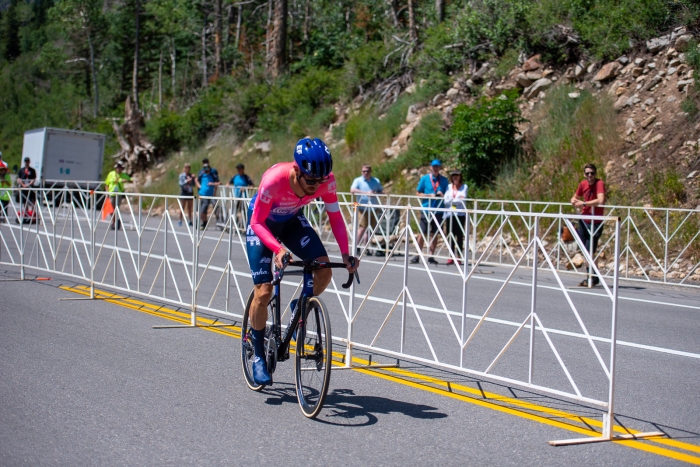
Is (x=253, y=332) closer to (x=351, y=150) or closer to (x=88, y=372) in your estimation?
(x=88, y=372)

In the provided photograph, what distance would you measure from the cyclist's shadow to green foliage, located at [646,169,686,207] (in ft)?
39.1

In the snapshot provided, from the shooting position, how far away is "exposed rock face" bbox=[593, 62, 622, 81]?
68.4 feet

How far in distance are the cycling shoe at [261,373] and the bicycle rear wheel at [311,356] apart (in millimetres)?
391

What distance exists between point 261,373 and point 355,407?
0.76 meters

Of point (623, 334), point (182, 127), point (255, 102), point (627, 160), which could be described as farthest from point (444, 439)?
point (182, 127)

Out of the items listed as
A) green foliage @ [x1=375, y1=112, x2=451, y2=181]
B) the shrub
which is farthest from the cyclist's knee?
the shrub

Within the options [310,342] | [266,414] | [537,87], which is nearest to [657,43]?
[537,87]

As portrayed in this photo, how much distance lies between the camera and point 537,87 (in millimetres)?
22844

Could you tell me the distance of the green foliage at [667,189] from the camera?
1594cm

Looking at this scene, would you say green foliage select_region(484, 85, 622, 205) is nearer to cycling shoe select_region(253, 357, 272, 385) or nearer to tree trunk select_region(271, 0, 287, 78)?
cycling shoe select_region(253, 357, 272, 385)

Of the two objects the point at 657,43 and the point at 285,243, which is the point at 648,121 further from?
the point at 285,243

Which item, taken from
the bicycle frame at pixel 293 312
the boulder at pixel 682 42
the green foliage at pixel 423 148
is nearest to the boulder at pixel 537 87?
the green foliage at pixel 423 148

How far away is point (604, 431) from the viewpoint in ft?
16.7

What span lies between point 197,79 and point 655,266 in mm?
48536
